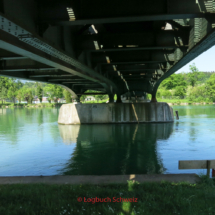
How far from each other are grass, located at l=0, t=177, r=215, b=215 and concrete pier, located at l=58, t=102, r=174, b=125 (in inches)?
1079

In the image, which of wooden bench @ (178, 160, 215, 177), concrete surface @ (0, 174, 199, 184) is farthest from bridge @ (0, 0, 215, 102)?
concrete surface @ (0, 174, 199, 184)

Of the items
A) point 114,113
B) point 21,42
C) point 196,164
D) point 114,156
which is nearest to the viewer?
point 196,164

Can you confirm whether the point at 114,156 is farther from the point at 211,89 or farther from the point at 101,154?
the point at 211,89

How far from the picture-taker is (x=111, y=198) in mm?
5688

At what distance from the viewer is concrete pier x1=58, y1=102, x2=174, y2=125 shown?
34188 mm

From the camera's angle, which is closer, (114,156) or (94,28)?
(94,28)

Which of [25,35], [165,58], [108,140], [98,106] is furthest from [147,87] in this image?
[25,35]

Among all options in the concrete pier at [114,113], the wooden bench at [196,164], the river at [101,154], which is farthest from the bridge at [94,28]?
the concrete pier at [114,113]

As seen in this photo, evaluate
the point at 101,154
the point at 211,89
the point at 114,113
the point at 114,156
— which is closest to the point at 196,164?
the point at 114,156

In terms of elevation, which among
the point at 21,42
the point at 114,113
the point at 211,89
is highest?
the point at 211,89

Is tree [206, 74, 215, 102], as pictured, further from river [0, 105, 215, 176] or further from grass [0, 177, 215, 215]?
grass [0, 177, 215, 215]

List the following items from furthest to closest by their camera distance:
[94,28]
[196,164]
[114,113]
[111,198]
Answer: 1. [114,113]
2. [94,28]
3. [196,164]
4. [111,198]

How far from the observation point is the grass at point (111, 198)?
502 cm

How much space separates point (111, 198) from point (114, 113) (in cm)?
2904
